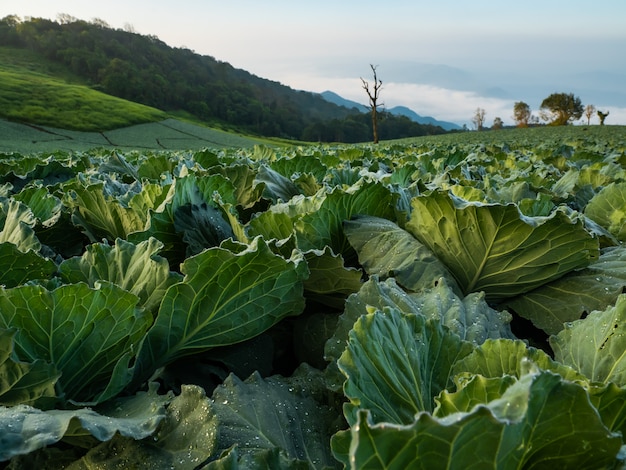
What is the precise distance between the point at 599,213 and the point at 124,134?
134 feet

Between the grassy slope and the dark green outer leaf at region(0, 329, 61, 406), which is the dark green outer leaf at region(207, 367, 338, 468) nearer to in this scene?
the dark green outer leaf at region(0, 329, 61, 406)

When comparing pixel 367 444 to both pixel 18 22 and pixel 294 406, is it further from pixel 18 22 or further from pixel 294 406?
pixel 18 22

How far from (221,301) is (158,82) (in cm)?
7944

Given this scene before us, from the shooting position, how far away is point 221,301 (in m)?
1.08

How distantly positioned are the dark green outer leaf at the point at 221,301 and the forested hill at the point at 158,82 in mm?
72050

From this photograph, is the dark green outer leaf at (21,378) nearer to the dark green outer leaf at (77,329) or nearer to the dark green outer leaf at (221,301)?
the dark green outer leaf at (77,329)

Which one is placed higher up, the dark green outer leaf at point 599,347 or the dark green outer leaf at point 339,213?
the dark green outer leaf at point 339,213

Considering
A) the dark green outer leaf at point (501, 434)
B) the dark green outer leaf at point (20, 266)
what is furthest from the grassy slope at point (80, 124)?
the dark green outer leaf at point (501, 434)

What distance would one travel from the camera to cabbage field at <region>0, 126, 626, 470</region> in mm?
601

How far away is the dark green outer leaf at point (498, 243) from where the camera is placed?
134cm

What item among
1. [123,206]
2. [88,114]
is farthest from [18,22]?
[123,206]

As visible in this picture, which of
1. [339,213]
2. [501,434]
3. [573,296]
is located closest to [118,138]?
[339,213]

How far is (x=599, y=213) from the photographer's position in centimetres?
211

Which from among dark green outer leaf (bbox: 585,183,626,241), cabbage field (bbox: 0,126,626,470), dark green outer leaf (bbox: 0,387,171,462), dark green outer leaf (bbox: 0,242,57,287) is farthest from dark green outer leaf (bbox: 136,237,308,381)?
dark green outer leaf (bbox: 585,183,626,241)
